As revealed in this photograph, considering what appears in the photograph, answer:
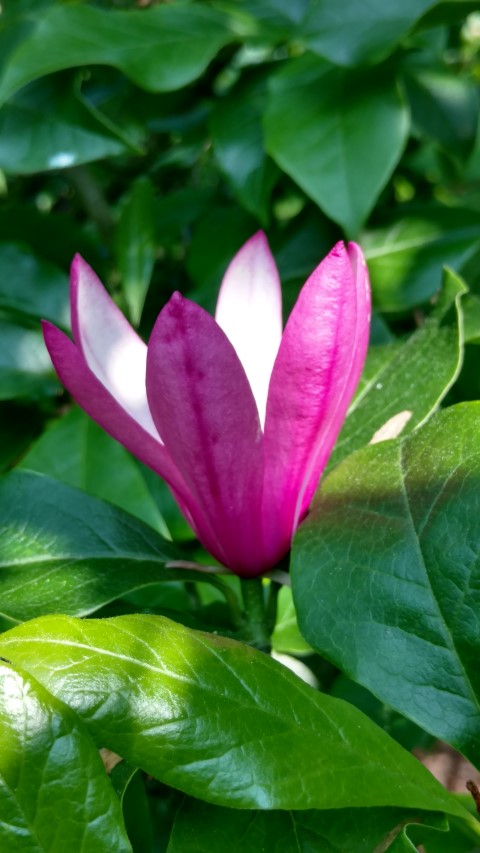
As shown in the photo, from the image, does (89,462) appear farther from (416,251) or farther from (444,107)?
(444,107)

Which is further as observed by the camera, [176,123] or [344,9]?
[176,123]

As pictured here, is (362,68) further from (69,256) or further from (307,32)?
(69,256)

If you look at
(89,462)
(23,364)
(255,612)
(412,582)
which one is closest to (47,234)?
(23,364)

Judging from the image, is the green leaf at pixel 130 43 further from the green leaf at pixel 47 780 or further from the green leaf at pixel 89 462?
the green leaf at pixel 47 780

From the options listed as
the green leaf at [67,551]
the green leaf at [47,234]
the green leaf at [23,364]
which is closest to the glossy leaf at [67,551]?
the green leaf at [67,551]

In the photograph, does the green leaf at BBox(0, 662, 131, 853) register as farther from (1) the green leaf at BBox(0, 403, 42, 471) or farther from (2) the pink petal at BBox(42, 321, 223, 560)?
(1) the green leaf at BBox(0, 403, 42, 471)

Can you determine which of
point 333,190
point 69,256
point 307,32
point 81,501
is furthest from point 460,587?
point 69,256

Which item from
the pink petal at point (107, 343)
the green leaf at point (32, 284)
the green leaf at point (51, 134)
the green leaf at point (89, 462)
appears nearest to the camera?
the pink petal at point (107, 343)
